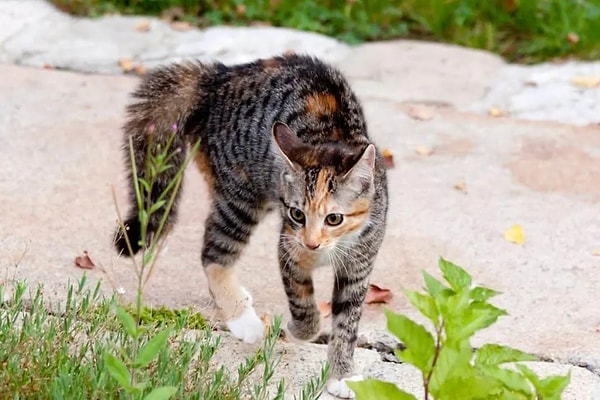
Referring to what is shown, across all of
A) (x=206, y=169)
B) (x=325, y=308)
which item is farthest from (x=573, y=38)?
(x=206, y=169)

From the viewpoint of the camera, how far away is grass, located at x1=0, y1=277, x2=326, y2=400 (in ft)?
11.3

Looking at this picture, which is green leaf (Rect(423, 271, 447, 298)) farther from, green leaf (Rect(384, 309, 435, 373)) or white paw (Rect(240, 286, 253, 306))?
white paw (Rect(240, 286, 253, 306))

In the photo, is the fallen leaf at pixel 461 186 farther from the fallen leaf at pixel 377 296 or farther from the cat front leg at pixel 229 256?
the cat front leg at pixel 229 256

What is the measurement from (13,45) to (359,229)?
170 inches

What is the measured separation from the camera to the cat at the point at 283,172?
4320mm

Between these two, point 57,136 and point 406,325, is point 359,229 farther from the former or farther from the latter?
point 57,136

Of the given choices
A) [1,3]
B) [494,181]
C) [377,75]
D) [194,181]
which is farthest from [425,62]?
[1,3]

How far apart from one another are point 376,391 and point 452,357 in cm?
23

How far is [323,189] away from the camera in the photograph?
428 centimetres

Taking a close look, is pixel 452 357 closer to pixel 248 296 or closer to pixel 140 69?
pixel 248 296

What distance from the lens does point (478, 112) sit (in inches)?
293

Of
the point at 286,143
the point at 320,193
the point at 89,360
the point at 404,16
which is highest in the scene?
the point at 286,143

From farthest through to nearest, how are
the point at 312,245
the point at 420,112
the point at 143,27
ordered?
the point at 143,27, the point at 420,112, the point at 312,245

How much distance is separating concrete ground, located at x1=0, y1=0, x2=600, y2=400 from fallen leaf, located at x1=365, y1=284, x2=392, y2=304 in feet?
0.18
